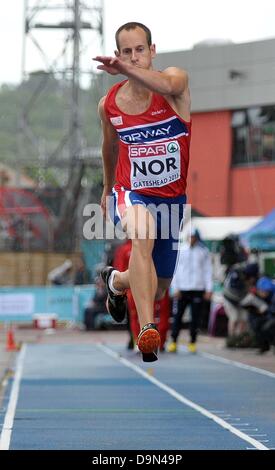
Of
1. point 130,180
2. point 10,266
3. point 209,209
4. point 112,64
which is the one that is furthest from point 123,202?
point 10,266

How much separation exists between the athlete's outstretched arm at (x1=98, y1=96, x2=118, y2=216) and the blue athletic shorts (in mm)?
195

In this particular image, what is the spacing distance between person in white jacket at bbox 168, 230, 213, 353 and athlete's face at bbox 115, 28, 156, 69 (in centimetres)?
1156

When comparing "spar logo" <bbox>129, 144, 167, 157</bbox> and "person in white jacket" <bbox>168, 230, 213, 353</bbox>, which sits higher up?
"spar logo" <bbox>129, 144, 167, 157</bbox>

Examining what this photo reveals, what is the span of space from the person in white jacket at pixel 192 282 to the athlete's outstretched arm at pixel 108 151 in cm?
1055

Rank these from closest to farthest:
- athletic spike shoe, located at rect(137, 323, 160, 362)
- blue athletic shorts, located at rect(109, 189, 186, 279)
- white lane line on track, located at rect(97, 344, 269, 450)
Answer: athletic spike shoe, located at rect(137, 323, 160, 362), blue athletic shorts, located at rect(109, 189, 186, 279), white lane line on track, located at rect(97, 344, 269, 450)

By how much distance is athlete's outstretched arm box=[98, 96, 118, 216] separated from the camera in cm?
835

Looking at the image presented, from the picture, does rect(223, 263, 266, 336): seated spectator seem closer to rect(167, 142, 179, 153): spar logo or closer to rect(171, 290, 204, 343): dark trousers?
rect(171, 290, 204, 343): dark trousers

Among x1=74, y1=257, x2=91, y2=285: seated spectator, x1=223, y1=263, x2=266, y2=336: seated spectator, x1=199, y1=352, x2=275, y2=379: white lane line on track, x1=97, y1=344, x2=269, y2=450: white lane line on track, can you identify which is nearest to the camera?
x1=97, y1=344, x2=269, y2=450: white lane line on track

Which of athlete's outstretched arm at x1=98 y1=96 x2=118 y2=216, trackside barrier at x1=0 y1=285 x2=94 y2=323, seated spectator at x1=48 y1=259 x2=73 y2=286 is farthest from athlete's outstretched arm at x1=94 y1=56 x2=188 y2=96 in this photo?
seated spectator at x1=48 y1=259 x2=73 y2=286

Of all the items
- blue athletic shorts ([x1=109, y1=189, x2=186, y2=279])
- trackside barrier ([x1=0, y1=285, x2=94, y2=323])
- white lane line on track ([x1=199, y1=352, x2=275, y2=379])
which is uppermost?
blue athletic shorts ([x1=109, y1=189, x2=186, y2=279])

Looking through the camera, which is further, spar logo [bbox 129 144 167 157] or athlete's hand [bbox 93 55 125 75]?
spar logo [bbox 129 144 167 157]

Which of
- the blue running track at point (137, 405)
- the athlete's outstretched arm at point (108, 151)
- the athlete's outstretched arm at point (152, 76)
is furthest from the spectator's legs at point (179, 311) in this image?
the athlete's outstretched arm at point (152, 76)

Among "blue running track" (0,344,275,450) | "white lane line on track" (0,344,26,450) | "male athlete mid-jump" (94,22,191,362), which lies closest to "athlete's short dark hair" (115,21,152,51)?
"male athlete mid-jump" (94,22,191,362)

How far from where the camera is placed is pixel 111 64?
7.32 metres
